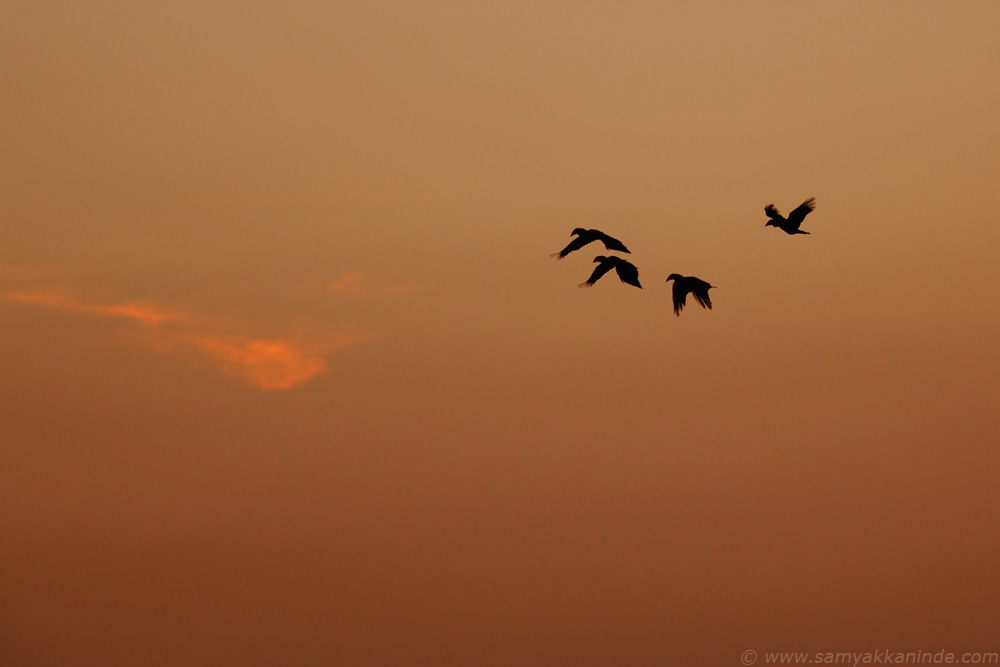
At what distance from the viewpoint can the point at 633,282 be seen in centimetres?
6034

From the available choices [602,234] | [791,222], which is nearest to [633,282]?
[602,234]

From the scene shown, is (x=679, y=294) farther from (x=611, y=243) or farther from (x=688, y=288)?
(x=611, y=243)

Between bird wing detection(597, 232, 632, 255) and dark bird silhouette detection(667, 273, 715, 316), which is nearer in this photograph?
bird wing detection(597, 232, 632, 255)

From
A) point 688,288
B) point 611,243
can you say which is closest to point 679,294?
point 688,288

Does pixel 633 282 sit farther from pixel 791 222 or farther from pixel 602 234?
pixel 791 222

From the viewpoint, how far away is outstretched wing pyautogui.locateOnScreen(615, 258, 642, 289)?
6053cm

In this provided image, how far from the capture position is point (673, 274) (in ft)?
204

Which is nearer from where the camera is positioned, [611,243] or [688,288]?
[611,243]

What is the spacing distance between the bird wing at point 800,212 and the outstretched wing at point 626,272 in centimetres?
717

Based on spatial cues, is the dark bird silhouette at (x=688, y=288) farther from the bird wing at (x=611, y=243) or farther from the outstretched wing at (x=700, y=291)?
the bird wing at (x=611, y=243)

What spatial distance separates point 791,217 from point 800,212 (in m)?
0.62

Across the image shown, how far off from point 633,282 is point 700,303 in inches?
117

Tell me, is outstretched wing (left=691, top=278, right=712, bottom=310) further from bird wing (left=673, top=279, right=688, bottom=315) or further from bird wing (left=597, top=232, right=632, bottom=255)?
bird wing (left=597, top=232, right=632, bottom=255)

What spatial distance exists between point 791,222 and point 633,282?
7.52 meters
